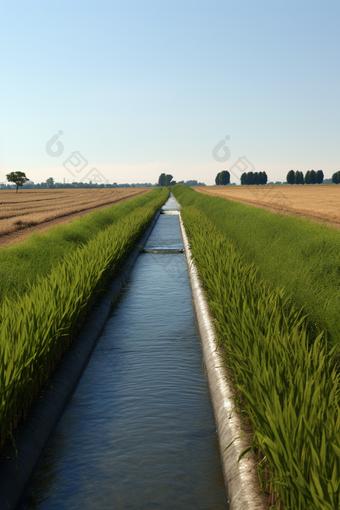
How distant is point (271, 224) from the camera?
44.0 ft

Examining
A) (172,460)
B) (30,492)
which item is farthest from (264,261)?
(30,492)

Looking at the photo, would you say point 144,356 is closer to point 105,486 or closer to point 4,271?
point 105,486

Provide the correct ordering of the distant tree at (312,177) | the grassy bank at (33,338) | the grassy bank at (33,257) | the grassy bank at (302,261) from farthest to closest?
the distant tree at (312,177) < the grassy bank at (33,257) < the grassy bank at (302,261) < the grassy bank at (33,338)

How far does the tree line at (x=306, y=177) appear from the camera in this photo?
15062cm

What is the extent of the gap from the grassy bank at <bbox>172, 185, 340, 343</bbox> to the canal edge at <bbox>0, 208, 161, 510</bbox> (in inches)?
104

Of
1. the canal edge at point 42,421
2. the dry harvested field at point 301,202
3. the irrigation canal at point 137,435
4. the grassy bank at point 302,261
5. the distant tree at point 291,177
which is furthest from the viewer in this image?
the distant tree at point 291,177

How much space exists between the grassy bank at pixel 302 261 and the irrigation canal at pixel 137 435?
1480 mm

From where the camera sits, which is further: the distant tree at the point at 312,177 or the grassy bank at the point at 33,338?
the distant tree at the point at 312,177

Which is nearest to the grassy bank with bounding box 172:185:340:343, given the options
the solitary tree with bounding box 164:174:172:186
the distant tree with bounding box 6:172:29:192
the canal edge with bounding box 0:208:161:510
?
the canal edge with bounding box 0:208:161:510

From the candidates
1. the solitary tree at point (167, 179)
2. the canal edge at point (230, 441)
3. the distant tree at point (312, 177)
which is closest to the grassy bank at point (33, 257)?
the canal edge at point (230, 441)

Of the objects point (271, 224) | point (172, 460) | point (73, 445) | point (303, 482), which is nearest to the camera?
point (303, 482)

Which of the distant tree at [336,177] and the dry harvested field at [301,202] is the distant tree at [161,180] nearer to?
the distant tree at [336,177]

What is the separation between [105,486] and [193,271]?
6729mm

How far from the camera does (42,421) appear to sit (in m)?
3.70
